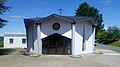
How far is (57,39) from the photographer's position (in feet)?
94.7

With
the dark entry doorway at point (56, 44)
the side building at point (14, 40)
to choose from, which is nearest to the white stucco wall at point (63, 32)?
the dark entry doorway at point (56, 44)

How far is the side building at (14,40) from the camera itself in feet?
160

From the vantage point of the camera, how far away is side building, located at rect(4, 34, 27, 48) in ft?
160

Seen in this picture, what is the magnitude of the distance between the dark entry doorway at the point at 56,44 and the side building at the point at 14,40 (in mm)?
20634

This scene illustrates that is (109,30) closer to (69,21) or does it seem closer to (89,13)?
(89,13)

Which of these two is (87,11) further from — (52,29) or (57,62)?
(57,62)

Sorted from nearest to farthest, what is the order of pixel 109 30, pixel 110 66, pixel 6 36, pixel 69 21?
pixel 110 66 → pixel 69 21 → pixel 6 36 → pixel 109 30

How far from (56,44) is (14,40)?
21958 millimetres

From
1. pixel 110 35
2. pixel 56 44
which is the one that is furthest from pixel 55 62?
pixel 110 35

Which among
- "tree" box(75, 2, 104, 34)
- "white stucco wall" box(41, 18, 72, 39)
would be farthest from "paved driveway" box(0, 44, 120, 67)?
"tree" box(75, 2, 104, 34)

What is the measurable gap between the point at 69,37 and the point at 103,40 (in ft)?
180

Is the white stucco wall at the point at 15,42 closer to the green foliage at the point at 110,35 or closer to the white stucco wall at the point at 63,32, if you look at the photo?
the white stucco wall at the point at 63,32

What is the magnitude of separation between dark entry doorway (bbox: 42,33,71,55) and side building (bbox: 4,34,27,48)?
20.6 m

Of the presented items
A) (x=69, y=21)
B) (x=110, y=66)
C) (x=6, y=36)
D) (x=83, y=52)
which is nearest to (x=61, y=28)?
(x=69, y=21)
